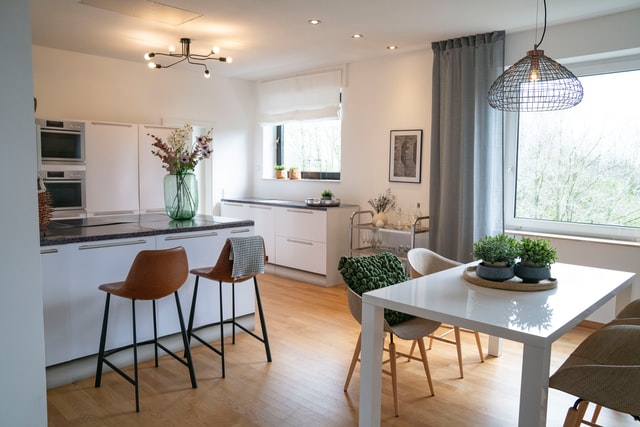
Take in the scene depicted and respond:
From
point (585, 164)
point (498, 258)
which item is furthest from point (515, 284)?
point (585, 164)

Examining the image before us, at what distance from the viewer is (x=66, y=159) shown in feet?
16.1

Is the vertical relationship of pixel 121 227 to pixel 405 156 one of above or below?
below

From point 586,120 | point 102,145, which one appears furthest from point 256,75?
point 586,120

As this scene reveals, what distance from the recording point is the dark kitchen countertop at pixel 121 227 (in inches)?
116

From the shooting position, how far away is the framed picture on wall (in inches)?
202

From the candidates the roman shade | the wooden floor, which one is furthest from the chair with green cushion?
the roman shade

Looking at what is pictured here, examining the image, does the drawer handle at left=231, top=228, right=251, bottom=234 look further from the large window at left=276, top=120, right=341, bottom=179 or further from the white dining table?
the large window at left=276, top=120, right=341, bottom=179

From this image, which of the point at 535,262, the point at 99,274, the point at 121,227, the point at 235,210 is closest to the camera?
the point at 535,262

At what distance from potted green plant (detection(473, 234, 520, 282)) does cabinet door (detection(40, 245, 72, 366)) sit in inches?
95.6

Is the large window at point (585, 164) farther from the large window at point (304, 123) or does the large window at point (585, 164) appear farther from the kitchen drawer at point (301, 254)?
the large window at point (304, 123)

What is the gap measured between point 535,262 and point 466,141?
7.35ft

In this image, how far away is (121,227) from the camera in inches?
133

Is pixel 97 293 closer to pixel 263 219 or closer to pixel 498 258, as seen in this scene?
pixel 498 258

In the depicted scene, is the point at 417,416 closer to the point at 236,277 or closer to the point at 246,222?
the point at 236,277
